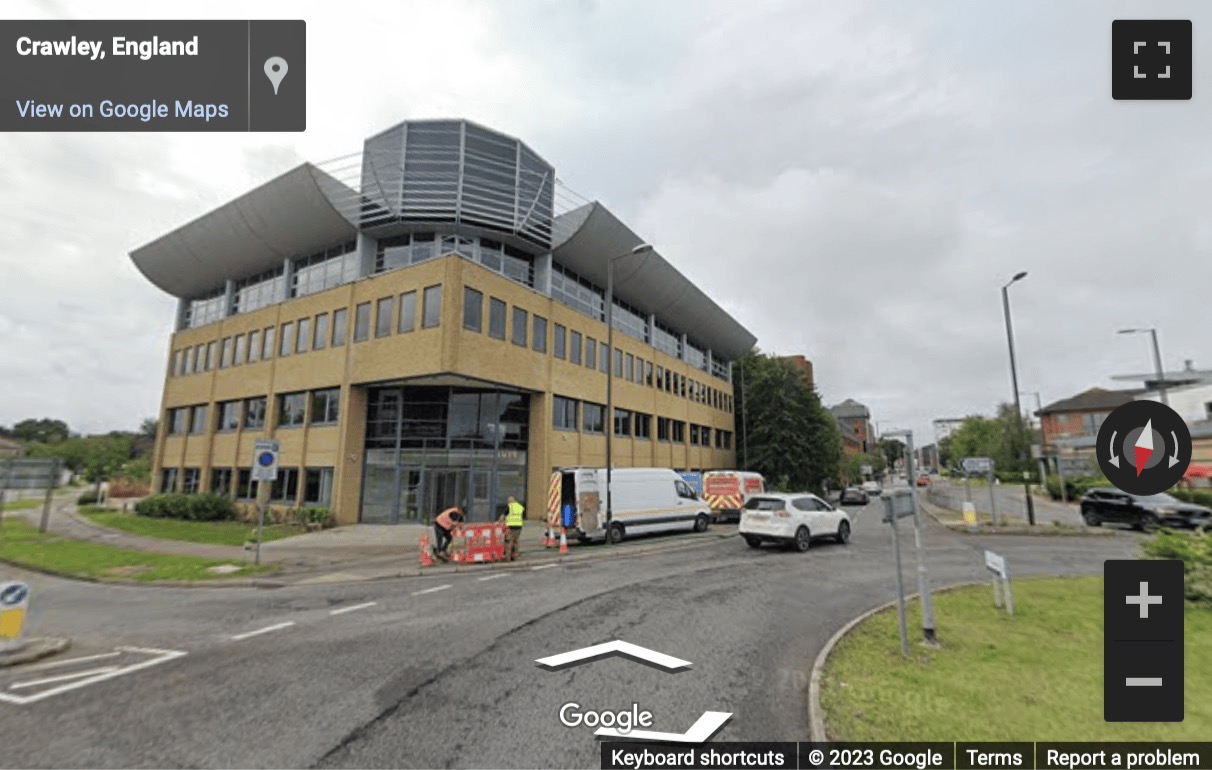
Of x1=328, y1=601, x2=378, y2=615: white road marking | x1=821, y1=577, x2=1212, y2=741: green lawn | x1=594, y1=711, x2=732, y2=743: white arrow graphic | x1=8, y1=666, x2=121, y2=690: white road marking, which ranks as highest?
x1=821, y1=577, x2=1212, y2=741: green lawn

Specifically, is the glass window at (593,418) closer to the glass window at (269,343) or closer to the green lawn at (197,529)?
the green lawn at (197,529)

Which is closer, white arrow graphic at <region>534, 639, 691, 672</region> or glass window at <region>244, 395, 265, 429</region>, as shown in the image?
white arrow graphic at <region>534, 639, 691, 672</region>

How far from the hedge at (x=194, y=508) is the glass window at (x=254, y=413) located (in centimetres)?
379

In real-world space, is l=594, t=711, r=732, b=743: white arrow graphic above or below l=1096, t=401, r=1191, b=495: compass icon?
below

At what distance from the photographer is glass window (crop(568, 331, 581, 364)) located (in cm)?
2736

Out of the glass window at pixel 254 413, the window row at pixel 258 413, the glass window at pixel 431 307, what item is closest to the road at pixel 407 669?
the glass window at pixel 431 307

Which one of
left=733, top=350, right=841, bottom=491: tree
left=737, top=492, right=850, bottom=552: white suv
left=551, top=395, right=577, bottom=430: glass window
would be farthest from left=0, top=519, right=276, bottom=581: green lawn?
left=733, top=350, right=841, bottom=491: tree

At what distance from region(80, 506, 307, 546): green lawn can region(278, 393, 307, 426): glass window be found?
480cm

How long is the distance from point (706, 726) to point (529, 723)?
4.93 ft

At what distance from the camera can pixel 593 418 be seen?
1146 inches

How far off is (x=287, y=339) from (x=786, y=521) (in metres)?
24.5

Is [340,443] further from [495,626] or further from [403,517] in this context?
[495,626]

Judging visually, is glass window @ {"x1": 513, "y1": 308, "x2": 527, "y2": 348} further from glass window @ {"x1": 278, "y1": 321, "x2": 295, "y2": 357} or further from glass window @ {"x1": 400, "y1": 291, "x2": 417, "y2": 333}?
glass window @ {"x1": 278, "y1": 321, "x2": 295, "y2": 357}

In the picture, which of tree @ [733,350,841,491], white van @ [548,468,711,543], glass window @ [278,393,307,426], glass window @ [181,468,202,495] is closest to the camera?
white van @ [548,468,711,543]
